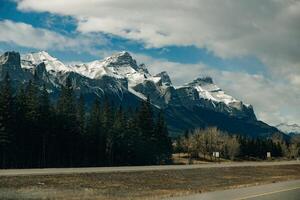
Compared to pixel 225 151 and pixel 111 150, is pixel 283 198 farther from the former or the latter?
pixel 225 151

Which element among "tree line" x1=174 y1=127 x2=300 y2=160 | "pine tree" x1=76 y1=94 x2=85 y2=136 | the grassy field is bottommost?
the grassy field

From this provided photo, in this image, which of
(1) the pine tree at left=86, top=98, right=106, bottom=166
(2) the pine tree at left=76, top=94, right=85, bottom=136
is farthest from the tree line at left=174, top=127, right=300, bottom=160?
(1) the pine tree at left=86, top=98, right=106, bottom=166

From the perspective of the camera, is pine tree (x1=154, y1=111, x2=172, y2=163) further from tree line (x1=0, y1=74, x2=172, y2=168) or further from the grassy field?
the grassy field

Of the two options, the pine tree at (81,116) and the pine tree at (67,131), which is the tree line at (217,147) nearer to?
the pine tree at (81,116)

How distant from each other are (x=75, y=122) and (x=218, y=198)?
74.4 m

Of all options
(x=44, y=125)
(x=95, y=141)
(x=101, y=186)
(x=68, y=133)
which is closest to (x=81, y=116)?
(x=95, y=141)

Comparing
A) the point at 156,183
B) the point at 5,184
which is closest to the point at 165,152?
the point at 156,183

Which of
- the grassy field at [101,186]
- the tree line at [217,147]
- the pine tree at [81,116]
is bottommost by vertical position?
the grassy field at [101,186]

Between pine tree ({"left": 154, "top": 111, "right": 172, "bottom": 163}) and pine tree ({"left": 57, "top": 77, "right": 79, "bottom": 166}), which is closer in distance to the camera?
pine tree ({"left": 57, "top": 77, "right": 79, "bottom": 166})

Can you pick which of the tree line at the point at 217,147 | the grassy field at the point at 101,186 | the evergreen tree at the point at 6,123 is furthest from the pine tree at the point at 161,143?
the grassy field at the point at 101,186

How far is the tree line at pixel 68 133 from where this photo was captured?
86.7m

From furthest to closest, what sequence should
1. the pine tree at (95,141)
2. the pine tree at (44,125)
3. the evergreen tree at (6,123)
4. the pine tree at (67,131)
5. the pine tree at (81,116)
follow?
the pine tree at (95,141) → the pine tree at (81,116) → the pine tree at (67,131) → the pine tree at (44,125) → the evergreen tree at (6,123)

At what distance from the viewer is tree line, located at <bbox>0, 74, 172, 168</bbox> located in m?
86.7

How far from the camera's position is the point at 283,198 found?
95.1 feet
